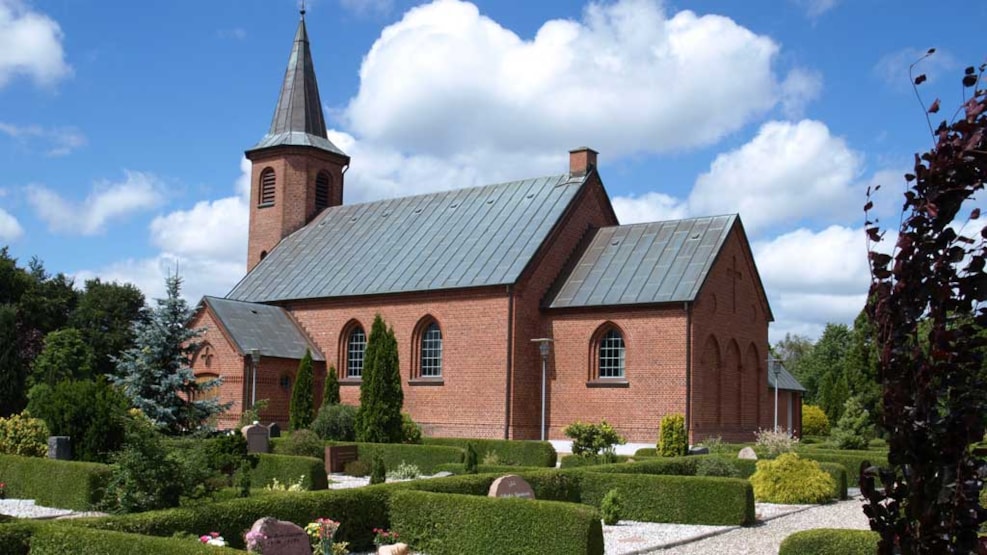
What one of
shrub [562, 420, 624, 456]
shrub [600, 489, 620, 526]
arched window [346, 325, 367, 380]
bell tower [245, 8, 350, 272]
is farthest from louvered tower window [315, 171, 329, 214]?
shrub [600, 489, 620, 526]

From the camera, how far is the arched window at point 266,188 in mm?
40375

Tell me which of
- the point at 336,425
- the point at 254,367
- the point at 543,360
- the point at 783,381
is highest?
the point at 543,360

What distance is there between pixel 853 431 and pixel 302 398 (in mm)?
17873

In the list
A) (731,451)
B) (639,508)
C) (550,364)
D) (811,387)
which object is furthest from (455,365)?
(811,387)

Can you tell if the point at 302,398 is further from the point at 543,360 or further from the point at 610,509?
the point at 610,509

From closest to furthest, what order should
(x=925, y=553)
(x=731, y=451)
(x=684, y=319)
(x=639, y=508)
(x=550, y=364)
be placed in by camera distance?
(x=925, y=553)
(x=639, y=508)
(x=731, y=451)
(x=684, y=319)
(x=550, y=364)

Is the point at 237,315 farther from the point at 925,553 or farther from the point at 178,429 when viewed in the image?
the point at 925,553

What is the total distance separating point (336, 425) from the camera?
27734 mm

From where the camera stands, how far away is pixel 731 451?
24734 mm

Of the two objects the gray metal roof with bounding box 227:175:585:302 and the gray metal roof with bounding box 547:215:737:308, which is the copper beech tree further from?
the gray metal roof with bounding box 227:175:585:302

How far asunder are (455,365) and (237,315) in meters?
8.66

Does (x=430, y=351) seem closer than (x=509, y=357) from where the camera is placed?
No

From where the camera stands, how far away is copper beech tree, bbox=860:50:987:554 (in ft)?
12.1

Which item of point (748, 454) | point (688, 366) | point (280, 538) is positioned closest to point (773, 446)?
point (748, 454)
